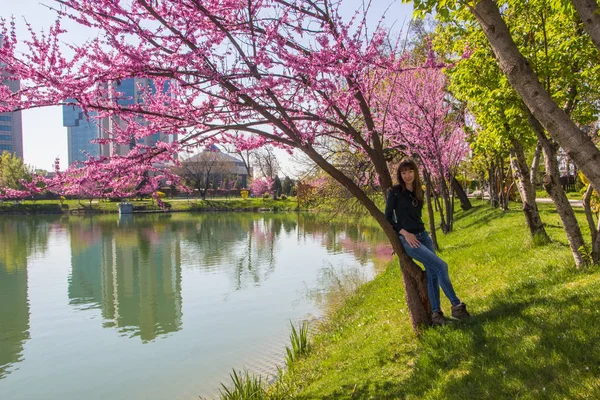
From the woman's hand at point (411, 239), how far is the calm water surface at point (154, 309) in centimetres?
490

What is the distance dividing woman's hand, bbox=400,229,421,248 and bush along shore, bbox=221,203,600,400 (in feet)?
3.53

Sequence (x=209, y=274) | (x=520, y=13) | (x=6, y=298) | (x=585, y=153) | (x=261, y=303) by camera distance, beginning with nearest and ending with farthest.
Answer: (x=585, y=153) → (x=520, y=13) → (x=261, y=303) → (x=6, y=298) → (x=209, y=274)

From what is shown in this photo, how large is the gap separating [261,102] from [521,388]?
13.9ft

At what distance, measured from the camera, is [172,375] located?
30.4 ft

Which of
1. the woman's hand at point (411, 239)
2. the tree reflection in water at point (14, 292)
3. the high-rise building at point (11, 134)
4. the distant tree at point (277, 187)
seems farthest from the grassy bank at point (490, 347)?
the high-rise building at point (11, 134)

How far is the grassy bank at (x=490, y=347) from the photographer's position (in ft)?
12.5

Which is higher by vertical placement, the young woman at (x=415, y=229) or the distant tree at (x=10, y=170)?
the distant tree at (x=10, y=170)

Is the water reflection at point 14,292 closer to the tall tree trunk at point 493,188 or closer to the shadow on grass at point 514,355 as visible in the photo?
the shadow on grass at point 514,355

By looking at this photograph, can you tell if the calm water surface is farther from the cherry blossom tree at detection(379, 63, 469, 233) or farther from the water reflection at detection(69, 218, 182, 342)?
the cherry blossom tree at detection(379, 63, 469, 233)

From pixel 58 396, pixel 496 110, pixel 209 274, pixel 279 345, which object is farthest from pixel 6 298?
pixel 496 110

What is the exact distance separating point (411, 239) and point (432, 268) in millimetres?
511

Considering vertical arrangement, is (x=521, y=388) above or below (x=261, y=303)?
above

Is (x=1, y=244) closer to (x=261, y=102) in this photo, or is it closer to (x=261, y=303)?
(x=261, y=303)

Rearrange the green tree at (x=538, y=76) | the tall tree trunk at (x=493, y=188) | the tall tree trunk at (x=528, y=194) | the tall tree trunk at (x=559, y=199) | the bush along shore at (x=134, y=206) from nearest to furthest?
the tall tree trunk at (x=559, y=199)
the green tree at (x=538, y=76)
the tall tree trunk at (x=528, y=194)
the tall tree trunk at (x=493, y=188)
the bush along shore at (x=134, y=206)
